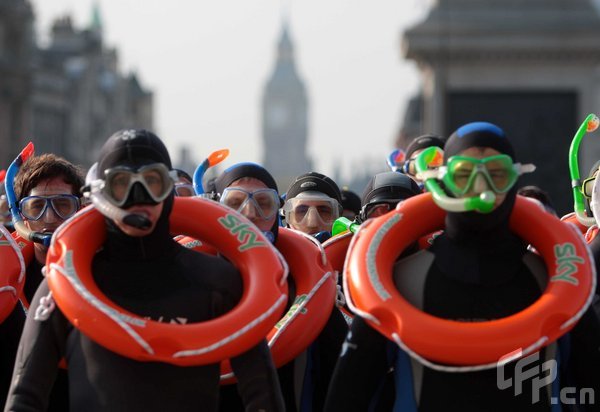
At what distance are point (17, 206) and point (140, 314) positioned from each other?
223cm

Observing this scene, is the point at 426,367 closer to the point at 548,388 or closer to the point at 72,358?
the point at 548,388

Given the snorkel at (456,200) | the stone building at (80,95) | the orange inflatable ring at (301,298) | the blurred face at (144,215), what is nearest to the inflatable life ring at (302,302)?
the orange inflatable ring at (301,298)

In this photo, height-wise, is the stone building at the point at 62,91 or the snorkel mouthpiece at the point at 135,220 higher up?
the snorkel mouthpiece at the point at 135,220

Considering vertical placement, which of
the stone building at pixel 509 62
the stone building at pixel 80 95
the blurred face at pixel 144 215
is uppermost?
the blurred face at pixel 144 215

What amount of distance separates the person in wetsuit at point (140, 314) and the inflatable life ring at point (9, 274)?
3.35ft

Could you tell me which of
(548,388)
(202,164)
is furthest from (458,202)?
(202,164)

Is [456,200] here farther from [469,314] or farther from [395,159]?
[395,159]

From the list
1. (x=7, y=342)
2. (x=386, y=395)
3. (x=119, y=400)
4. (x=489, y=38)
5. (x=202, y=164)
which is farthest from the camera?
(x=489, y=38)

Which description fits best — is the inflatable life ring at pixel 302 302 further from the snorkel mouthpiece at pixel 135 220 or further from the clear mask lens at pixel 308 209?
the clear mask lens at pixel 308 209

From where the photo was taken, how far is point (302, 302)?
6.54 meters

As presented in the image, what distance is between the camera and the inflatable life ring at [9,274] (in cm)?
636

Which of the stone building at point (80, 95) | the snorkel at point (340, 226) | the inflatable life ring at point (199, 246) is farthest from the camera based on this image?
the stone building at point (80, 95)

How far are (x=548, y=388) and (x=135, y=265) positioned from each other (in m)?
1.68

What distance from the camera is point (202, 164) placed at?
7.89 metres
